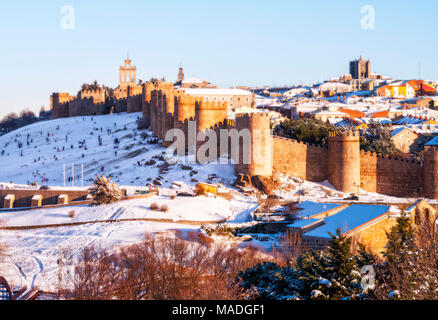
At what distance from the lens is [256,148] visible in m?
31.2

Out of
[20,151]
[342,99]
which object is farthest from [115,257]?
[342,99]

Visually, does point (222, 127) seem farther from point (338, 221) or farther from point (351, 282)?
point (351, 282)

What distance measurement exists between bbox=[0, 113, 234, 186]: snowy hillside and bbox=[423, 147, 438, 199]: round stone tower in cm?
953

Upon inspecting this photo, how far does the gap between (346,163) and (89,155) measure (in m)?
18.8

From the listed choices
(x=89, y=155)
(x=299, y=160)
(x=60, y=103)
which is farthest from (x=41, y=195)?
(x=60, y=103)

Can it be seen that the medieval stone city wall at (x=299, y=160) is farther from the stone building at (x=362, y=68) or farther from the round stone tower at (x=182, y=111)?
the stone building at (x=362, y=68)

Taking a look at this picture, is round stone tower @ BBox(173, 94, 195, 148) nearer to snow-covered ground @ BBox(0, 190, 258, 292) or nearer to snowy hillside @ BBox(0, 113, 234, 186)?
snowy hillside @ BBox(0, 113, 234, 186)

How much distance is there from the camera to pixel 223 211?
27.7 meters

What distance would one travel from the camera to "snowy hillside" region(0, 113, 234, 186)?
1302 inches

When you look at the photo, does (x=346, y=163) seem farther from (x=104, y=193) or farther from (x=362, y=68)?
(x=362, y=68)

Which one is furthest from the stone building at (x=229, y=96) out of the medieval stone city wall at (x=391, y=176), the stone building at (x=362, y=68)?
the stone building at (x=362, y=68)

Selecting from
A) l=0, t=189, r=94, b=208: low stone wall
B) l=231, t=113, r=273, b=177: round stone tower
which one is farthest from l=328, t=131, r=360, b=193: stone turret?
l=0, t=189, r=94, b=208: low stone wall

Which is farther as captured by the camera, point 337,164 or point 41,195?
point 337,164
